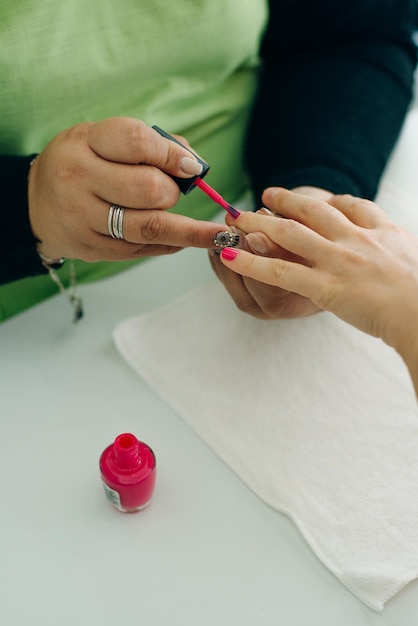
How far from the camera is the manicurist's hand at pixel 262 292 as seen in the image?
610 millimetres

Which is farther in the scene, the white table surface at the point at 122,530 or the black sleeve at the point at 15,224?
the black sleeve at the point at 15,224

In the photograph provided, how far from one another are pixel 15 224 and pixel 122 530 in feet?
1.05

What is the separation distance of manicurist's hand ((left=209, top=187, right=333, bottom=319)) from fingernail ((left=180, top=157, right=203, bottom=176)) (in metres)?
0.07

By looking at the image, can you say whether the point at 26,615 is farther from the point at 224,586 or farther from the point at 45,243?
the point at 45,243

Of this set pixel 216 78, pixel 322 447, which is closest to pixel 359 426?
pixel 322 447

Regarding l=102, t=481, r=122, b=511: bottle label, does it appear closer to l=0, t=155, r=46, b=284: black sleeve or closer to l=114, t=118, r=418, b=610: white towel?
l=114, t=118, r=418, b=610: white towel

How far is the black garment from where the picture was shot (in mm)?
790

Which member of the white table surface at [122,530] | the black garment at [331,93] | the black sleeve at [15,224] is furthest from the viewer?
the black garment at [331,93]

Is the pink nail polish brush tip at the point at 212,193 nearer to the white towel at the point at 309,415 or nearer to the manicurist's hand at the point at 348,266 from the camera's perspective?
the manicurist's hand at the point at 348,266

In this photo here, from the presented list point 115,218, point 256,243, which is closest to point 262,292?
point 256,243

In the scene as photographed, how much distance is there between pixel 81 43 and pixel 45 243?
8.2 inches

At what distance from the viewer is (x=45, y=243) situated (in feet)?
2.14

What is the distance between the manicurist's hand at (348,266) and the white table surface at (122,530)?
195mm

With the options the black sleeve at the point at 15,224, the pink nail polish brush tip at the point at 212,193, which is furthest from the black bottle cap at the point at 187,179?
the black sleeve at the point at 15,224
